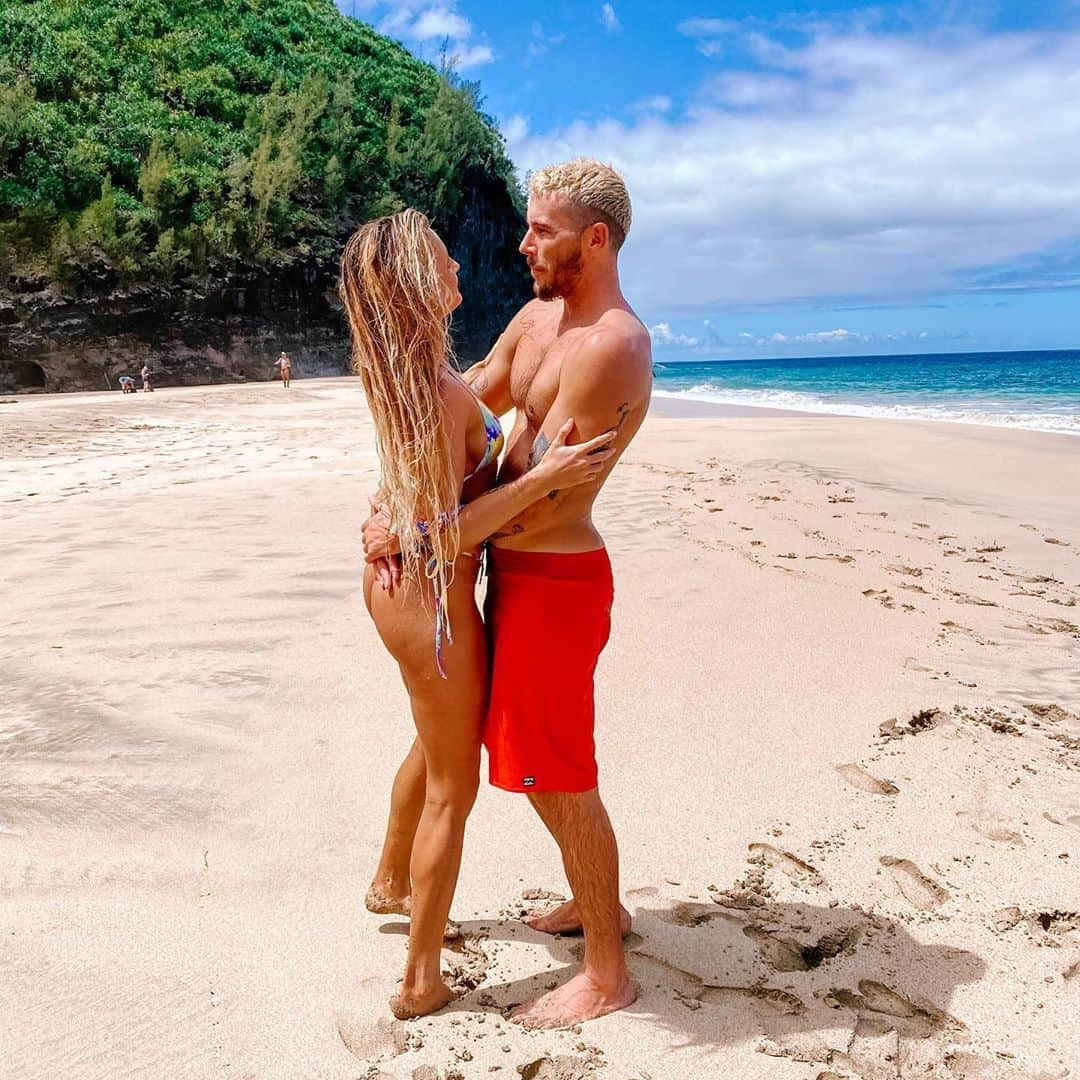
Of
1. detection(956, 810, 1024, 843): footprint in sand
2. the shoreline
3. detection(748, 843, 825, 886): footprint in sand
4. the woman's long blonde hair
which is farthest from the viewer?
the shoreline

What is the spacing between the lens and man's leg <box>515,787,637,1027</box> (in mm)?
2482

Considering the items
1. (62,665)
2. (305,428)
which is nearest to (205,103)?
(305,428)

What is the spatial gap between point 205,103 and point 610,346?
35123 millimetres

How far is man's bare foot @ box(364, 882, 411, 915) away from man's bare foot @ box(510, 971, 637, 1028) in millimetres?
536

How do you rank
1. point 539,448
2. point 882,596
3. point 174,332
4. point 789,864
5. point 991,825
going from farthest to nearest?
point 174,332 < point 882,596 < point 991,825 < point 789,864 < point 539,448

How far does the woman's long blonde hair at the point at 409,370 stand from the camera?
87.6 inches

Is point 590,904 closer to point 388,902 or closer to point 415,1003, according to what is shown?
point 415,1003

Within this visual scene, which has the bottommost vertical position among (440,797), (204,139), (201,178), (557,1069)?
(557,1069)

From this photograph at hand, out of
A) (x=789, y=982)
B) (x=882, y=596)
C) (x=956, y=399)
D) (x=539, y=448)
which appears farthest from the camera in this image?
(x=956, y=399)

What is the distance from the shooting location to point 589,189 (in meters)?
2.40

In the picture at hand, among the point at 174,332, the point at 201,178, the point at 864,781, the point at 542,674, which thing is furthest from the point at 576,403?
the point at 201,178

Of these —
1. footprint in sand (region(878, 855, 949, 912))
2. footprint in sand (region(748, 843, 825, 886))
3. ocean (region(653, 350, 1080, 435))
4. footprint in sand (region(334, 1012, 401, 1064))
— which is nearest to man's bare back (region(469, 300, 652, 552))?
footprint in sand (region(334, 1012, 401, 1064))

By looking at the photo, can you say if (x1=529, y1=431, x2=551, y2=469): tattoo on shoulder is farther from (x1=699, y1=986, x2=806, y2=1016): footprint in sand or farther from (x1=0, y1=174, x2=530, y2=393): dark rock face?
Result: (x1=0, y1=174, x2=530, y2=393): dark rock face

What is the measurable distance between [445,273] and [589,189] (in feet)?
1.40
